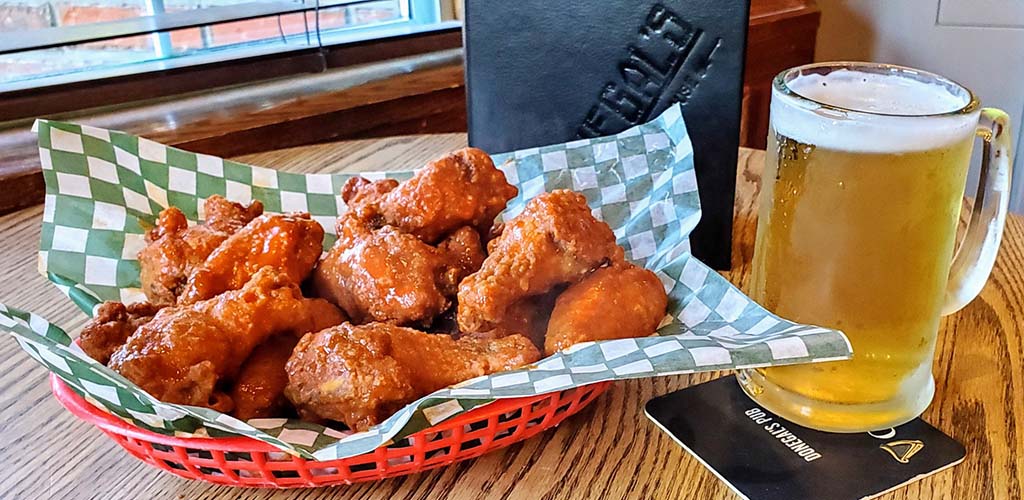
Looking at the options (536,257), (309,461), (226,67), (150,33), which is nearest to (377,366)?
(309,461)

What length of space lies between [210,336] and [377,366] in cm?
15

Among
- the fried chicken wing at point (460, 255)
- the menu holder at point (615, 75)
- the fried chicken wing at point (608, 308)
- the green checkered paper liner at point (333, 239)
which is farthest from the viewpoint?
the menu holder at point (615, 75)

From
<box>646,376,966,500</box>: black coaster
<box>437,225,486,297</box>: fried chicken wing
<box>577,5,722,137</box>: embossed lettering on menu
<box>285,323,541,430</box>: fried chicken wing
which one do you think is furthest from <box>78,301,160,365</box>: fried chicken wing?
<box>577,5,722,137</box>: embossed lettering on menu

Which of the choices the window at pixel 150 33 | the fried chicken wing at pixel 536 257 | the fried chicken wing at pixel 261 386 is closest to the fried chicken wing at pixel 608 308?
the fried chicken wing at pixel 536 257

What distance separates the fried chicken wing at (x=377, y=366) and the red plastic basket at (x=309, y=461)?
0.04 meters

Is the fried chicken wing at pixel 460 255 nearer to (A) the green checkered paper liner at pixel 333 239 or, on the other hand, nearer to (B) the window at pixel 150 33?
(A) the green checkered paper liner at pixel 333 239

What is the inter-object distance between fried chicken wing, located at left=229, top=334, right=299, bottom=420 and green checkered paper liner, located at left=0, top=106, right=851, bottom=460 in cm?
3

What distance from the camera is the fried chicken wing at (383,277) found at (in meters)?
0.80

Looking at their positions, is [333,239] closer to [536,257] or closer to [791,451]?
[536,257]

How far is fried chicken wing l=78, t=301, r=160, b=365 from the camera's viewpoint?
72 cm

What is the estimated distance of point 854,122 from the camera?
24.7 inches

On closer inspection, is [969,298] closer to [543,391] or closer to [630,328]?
[630,328]

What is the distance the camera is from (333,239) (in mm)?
1050

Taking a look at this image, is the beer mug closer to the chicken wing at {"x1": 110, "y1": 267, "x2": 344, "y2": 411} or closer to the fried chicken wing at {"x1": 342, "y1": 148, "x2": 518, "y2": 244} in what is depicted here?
the fried chicken wing at {"x1": 342, "y1": 148, "x2": 518, "y2": 244}
